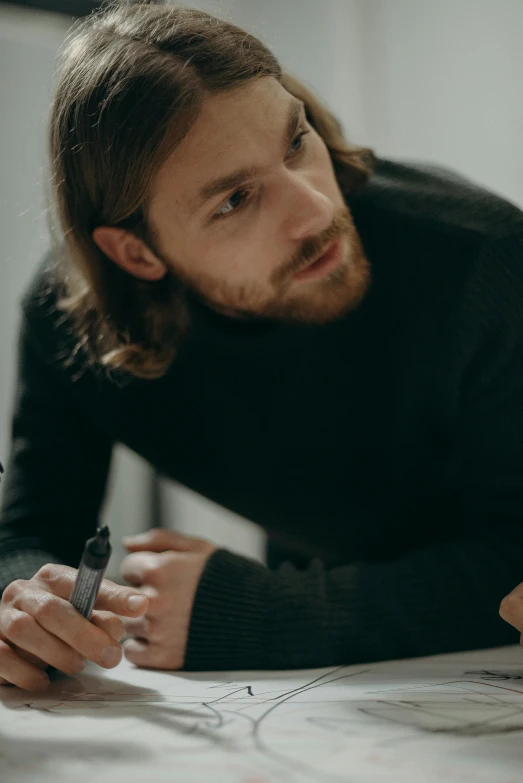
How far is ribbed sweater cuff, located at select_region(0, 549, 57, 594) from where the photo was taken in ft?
3.03

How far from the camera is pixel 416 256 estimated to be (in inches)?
39.0

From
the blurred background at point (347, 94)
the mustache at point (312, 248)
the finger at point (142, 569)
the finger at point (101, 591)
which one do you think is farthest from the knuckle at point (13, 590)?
the blurred background at point (347, 94)

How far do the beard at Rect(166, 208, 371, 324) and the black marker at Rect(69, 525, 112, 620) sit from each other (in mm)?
395

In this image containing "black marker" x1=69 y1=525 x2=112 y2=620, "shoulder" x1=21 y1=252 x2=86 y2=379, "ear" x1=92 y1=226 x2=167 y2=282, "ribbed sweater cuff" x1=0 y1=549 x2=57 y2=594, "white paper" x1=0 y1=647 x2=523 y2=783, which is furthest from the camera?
"shoulder" x1=21 y1=252 x2=86 y2=379

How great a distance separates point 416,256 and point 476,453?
0.82 ft

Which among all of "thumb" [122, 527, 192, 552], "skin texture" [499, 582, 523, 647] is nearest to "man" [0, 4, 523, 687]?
"thumb" [122, 527, 192, 552]

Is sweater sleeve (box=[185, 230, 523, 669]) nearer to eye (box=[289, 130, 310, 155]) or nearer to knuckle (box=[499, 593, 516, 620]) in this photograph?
knuckle (box=[499, 593, 516, 620])

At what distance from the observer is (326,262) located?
96cm

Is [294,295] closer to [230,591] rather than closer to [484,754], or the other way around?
[230,591]

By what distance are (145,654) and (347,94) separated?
5.55ft

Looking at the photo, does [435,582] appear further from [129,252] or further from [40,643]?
[129,252]

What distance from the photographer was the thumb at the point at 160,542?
0.90 meters

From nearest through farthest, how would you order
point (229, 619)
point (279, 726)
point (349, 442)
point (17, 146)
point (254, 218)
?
1. point (279, 726)
2. point (229, 619)
3. point (254, 218)
4. point (349, 442)
5. point (17, 146)

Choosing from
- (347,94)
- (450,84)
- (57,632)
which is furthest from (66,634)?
(347,94)
